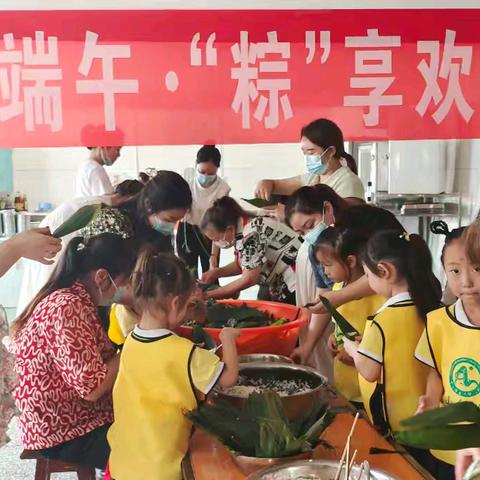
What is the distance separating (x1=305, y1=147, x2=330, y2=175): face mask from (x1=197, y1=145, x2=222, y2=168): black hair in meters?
0.26

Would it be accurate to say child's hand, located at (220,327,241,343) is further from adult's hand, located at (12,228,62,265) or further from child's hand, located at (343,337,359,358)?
adult's hand, located at (12,228,62,265)

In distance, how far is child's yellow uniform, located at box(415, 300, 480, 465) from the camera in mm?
1526

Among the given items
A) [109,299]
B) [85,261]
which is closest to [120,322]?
[109,299]

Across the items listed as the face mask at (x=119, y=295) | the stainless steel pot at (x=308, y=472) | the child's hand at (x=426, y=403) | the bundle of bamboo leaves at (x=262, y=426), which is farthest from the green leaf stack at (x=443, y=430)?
the face mask at (x=119, y=295)

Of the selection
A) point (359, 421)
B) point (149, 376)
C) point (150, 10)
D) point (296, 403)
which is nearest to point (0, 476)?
point (149, 376)

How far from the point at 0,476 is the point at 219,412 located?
806 mm

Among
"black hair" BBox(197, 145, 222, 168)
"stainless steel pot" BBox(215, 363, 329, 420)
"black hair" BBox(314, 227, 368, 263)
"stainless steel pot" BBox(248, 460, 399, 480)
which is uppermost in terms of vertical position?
"black hair" BBox(197, 145, 222, 168)

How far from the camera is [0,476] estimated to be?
1760 mm

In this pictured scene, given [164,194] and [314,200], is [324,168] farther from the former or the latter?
[164,194]

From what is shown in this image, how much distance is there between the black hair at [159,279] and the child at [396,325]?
0.51 m

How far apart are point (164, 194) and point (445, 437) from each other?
104cm

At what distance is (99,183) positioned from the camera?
1659mm

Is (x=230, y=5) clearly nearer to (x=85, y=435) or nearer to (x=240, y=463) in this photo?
(x=240, y=463)

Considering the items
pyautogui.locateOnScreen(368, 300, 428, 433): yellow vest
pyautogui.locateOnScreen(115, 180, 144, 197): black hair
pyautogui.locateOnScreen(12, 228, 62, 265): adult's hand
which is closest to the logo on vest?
pyautogui.locateOnScreen(368, 300, 428, 433): yellow vest
